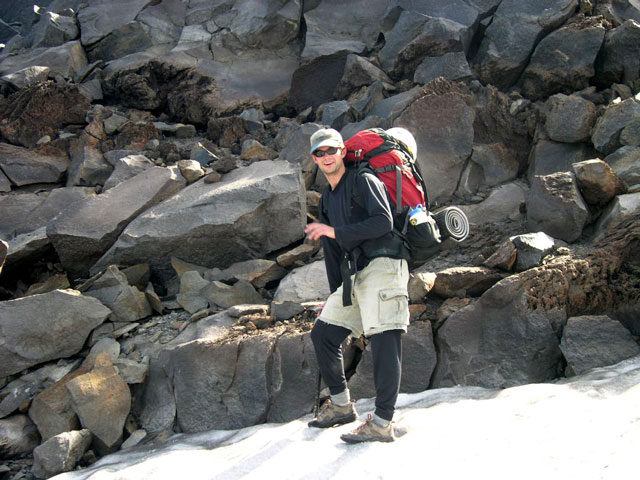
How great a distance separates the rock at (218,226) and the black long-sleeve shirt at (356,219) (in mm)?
3794

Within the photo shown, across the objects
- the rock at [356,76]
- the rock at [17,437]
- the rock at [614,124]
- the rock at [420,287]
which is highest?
the rock at [356,76]

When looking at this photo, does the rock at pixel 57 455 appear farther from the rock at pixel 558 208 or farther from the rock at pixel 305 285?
the rock at pixel 558 208

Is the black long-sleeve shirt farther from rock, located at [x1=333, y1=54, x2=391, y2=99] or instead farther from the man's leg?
rock, located at [x1=333, y1=54, x2=391, y2=99]

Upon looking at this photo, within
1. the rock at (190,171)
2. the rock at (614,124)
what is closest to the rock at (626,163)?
the rock at (614,124)

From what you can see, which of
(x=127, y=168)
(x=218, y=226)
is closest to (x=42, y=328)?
(x=218, y=226)

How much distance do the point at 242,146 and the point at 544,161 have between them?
18.7 feet

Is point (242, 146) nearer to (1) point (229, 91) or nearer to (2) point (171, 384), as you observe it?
(1) point (229, 91)

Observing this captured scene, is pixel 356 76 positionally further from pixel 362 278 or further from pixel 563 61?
pixel 362 278

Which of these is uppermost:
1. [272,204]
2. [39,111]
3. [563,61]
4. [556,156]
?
[563,61]

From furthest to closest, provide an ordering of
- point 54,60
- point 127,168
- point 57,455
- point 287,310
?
point 54,60 → point 127,168 → point 287,310 → point 57,455

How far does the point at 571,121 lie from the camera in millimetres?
8703

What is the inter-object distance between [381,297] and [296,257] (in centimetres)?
391

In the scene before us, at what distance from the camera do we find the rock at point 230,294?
7.41 metres

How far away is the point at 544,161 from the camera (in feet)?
28.9
